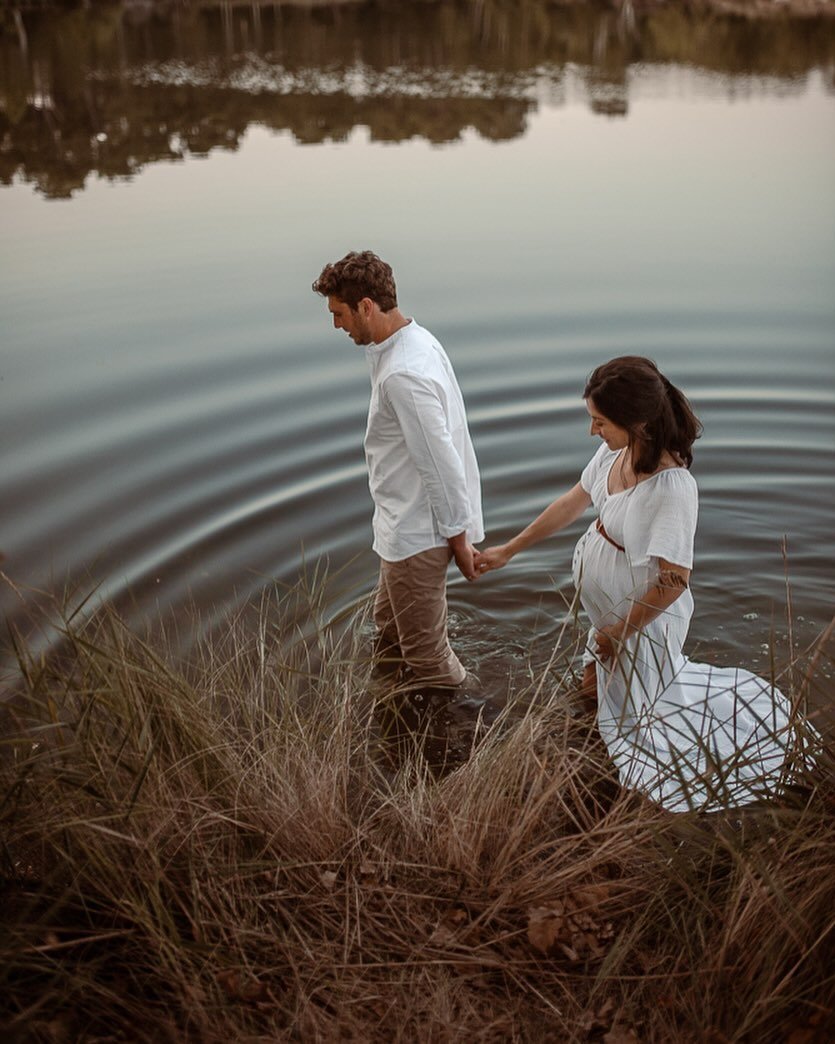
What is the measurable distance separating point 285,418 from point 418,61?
2244 centimetres

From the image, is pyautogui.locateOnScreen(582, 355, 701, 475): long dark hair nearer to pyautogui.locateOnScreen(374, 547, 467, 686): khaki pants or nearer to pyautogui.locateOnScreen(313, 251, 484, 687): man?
pyautogui.locateOnScreen(313, 251, 484, 687): man

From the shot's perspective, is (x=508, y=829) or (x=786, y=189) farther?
(x=786, y=189)

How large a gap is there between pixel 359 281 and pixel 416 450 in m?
0.77

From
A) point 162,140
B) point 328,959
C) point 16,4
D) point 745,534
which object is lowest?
point 745,534

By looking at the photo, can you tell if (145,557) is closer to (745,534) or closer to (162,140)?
(745,534)

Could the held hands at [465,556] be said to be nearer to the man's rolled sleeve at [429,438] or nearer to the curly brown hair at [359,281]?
the man's rolled sleeve at [429,438]

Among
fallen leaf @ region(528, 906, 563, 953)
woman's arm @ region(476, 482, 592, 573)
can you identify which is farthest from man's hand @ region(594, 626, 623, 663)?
fallen leaf @ region(528, 906, 563, 953)

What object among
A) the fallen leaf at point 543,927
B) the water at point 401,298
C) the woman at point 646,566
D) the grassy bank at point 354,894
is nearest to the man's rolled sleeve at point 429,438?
the woman at point 646,566

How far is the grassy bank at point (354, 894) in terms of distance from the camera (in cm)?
→ 284

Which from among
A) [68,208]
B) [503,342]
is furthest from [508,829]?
[68,208]

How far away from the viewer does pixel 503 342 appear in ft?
34.8

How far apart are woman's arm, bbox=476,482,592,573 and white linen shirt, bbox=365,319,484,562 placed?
0.44ft

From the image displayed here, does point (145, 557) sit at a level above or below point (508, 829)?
below

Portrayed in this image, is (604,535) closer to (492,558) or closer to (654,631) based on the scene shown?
(654,631)
